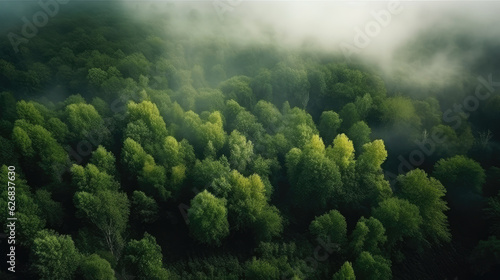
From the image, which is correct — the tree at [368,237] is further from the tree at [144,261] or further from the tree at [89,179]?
the tree at [89,179]

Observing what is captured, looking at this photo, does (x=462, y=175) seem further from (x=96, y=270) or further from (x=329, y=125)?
(x=96, y=270)

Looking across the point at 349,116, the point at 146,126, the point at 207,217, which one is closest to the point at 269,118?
the point at 349,116

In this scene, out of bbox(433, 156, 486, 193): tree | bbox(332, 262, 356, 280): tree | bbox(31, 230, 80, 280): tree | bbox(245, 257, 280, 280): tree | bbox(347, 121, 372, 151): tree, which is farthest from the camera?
bbox(347, 121, 372, 151): tree

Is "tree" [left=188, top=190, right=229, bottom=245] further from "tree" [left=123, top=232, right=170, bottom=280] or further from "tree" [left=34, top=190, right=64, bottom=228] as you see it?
"tree" [left=34, top=190, right=64, bottom=228]

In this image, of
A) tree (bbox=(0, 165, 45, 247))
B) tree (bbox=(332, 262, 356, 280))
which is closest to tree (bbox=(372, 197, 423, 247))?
tree (bbox=(332, 262, 356, 280))

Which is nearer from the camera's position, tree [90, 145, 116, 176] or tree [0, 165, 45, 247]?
tree [0, 165, 45, 247]

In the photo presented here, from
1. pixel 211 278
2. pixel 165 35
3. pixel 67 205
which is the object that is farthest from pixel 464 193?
pixel 165 35

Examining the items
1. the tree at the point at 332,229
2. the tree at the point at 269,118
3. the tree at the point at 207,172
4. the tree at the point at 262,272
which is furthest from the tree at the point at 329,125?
the tree at the point at 262,272

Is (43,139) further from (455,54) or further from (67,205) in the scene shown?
(455,54)
